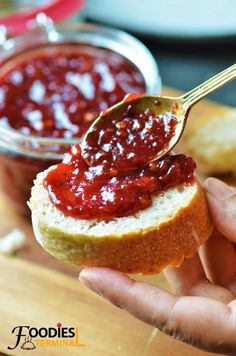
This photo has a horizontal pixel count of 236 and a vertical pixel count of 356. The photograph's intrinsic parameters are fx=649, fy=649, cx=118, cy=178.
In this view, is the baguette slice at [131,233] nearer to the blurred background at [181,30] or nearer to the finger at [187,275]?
the finger at [187,275]

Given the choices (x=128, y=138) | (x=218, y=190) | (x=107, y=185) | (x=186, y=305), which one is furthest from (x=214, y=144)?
(x=186, y=305)

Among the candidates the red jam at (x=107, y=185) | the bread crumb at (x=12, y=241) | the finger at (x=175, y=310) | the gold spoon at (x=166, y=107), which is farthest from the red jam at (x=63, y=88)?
the finger at (x=175, y=310)

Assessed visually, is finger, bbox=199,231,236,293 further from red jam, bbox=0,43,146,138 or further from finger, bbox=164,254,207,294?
red jam, bbox=0,43,146,138

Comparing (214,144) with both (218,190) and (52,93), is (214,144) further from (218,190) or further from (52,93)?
(218,190)

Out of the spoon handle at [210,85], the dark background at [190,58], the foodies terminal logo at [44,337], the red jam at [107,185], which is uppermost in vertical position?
the spoon handle at [210,85]

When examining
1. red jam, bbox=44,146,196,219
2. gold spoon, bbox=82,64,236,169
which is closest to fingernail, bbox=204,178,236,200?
red jam, bbox=44,146,196,219
